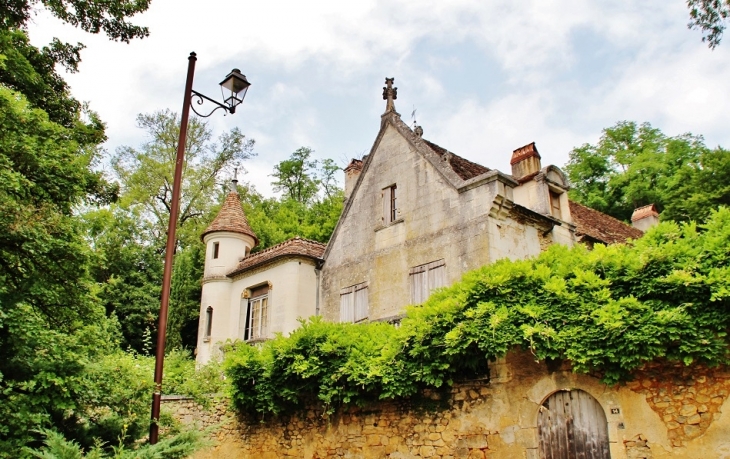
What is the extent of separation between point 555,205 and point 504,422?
7999mm

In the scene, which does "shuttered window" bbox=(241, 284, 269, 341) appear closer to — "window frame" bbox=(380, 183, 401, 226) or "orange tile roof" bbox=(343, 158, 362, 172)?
"orange tile roof" bbox=(343, 158, 362, 172)

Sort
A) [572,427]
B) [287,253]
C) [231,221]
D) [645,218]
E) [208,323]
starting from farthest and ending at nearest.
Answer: [645,218] < [231,221] < [208,323] < [287,253] < [572,427]

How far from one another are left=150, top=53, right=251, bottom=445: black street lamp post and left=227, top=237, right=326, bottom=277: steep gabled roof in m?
9.33

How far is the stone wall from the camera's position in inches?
303

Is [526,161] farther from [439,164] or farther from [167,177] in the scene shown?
[167,177]

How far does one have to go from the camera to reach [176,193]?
7957 mm

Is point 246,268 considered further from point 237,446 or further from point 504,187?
point 504,187

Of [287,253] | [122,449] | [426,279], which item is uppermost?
[287,253]

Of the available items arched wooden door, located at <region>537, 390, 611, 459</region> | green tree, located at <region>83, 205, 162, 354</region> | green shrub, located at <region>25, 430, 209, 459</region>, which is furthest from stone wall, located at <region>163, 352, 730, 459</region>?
green tree, located at <region>83, 205, 162, 354</region>

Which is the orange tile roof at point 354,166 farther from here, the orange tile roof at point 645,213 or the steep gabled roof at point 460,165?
the orange tile roof at point 645,213

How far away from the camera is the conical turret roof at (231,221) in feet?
68.1

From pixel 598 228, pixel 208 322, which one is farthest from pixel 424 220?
pixel 208 322

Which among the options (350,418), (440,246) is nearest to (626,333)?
(350,418)

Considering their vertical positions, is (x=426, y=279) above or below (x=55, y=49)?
below
